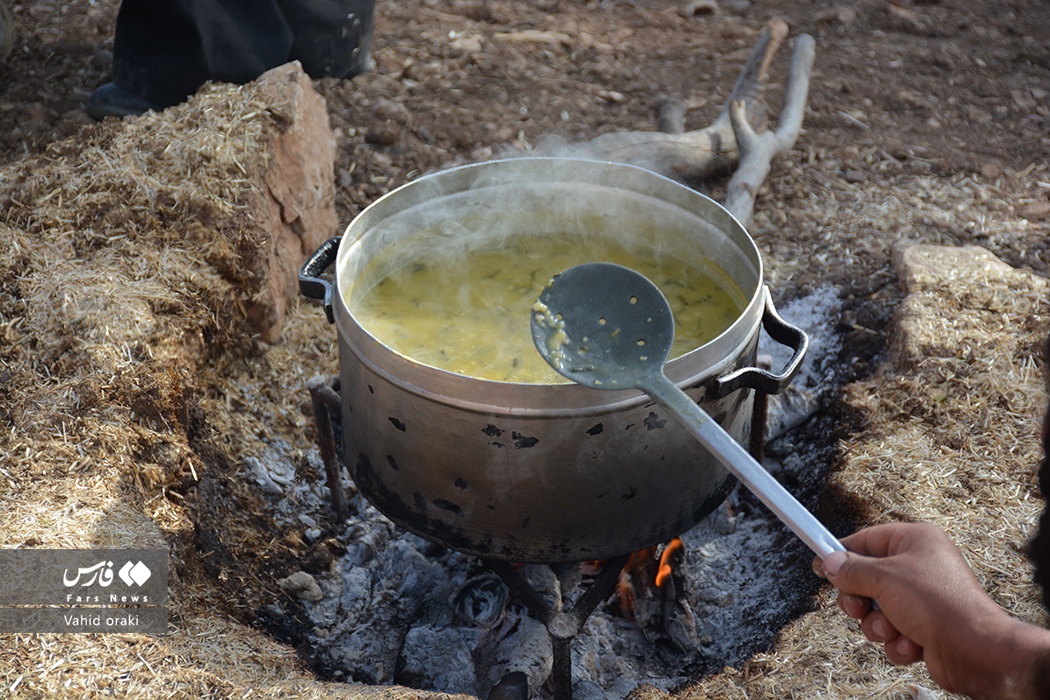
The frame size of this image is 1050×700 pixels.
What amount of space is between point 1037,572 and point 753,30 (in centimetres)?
605

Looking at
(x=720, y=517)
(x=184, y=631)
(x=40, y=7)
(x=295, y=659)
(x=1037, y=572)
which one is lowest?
(x=720, y=517)

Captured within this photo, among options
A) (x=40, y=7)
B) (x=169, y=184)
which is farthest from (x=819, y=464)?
(x=40, y=7)

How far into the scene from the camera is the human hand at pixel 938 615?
5.47 ft

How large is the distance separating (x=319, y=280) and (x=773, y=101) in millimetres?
3997

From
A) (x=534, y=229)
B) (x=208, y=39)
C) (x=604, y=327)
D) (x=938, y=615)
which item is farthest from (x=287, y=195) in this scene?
(x=938, y=615)

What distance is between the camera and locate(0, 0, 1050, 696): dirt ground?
453 cm

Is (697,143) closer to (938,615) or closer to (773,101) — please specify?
(773,101)

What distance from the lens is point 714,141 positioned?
493cm

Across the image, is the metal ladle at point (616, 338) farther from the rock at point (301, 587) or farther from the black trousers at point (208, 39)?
the black trousers at point (208, 39)

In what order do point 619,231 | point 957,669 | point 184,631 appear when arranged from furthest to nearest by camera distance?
1. point 619,231
2. point 184,631
3. point 957,669

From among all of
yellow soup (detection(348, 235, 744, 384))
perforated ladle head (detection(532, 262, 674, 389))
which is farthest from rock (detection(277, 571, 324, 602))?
perforated ladle head (detection(532, 262, 674, 389))

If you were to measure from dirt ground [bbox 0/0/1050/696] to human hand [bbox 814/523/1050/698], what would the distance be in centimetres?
205

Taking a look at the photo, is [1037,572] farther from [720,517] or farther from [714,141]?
[714,141]

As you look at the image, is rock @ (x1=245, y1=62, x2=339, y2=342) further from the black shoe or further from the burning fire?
the burning fire
